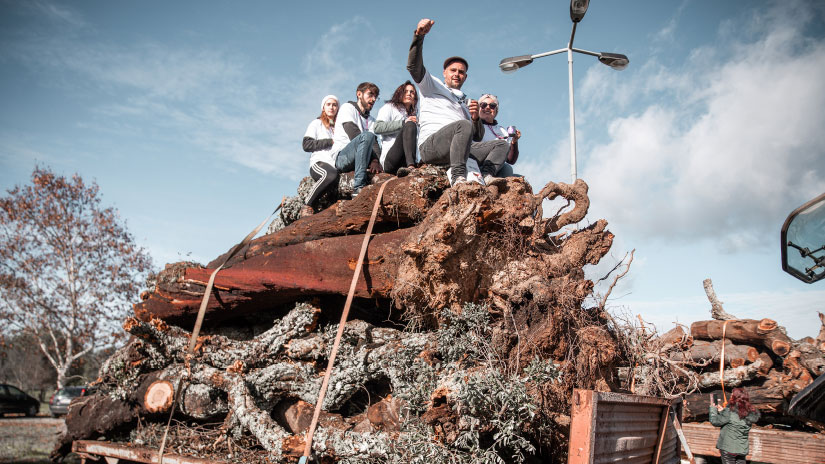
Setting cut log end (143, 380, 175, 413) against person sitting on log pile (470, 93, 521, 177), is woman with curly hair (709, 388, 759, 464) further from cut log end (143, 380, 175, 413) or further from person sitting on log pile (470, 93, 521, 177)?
cut log end (143, 380, 175, 413)

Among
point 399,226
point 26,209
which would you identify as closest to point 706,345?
point 399,226

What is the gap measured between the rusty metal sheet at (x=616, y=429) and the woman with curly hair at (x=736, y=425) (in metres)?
2.42

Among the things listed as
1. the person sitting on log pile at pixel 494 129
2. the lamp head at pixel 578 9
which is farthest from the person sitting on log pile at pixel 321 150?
the lamp head at pixel 578 9

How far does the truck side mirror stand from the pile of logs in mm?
1833

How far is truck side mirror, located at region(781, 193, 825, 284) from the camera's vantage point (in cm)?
208

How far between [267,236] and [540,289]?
133 inches

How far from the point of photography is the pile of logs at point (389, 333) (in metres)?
3.88

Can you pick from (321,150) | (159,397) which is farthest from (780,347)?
(159,397)

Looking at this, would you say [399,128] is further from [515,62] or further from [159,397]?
[159,397]

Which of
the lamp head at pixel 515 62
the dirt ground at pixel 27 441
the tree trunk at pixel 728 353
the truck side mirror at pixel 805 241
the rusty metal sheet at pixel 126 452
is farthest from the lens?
the dirt ground at pixel 27 441

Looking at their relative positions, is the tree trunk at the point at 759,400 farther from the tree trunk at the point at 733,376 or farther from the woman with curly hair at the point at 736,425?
the woman with curly hair at the point at 736,425

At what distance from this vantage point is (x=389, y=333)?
5074mm

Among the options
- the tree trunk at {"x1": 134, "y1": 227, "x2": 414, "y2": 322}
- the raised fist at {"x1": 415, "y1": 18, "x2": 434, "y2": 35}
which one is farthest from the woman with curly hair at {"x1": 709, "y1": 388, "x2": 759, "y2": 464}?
the raised fist at {"x1": 415, "y1": 18, "x2": 434, "y2": 35}

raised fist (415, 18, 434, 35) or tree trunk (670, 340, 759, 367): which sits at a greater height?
raised fist (415, 18, 434, 35)
